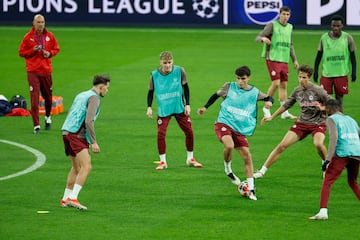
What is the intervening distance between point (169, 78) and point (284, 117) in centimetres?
659

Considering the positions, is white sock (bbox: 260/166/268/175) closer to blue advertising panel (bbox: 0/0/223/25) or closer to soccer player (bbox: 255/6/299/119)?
soccer player (bbox: 255/6/299/119)

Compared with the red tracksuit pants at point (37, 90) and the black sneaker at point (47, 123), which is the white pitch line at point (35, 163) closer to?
the red tracksuit pants at point (37, 90)

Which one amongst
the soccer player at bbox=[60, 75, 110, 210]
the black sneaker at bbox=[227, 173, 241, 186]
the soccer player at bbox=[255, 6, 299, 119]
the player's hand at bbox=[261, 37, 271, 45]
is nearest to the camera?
the soccer player at bbox=[60, 75, 110, 210]

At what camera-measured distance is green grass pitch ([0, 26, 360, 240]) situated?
16.6 meters

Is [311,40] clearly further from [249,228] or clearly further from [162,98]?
[249,228]

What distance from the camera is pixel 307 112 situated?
65.1 feet

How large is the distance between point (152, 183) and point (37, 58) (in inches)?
258

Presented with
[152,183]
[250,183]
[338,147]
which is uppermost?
[338,147]

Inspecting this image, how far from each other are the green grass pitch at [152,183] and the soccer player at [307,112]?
0.72 m

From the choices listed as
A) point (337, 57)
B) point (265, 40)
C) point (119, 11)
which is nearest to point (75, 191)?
point (337, 57)

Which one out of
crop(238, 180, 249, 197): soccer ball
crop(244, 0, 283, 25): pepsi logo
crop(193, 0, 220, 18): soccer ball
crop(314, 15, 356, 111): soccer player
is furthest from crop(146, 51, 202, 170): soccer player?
crop(193, 0, 220, 18): soccer ball

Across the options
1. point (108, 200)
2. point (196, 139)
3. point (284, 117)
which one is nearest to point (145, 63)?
point (284, 117)

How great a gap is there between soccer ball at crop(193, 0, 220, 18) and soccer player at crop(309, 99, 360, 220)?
26.7 meters

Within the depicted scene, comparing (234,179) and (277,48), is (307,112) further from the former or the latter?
(277,48)
